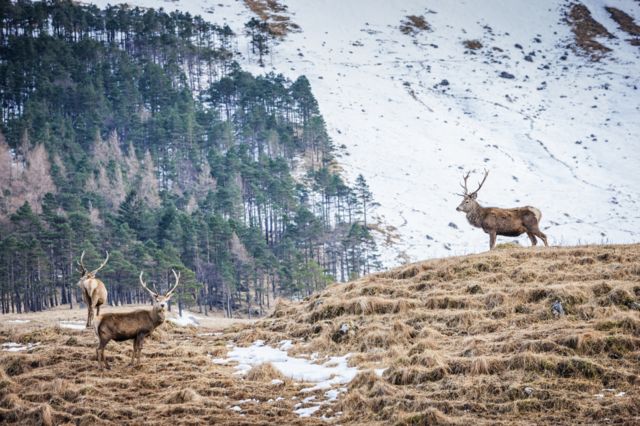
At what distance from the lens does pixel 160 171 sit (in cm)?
8638

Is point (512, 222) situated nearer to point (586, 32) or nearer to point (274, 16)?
point (586, 32)

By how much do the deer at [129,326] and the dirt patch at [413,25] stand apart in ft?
405

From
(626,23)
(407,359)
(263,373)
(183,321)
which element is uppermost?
(626,23)

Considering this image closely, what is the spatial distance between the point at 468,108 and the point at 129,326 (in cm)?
9444

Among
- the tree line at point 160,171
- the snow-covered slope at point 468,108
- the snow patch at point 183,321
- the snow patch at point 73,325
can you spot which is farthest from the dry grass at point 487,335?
the snow-covered slope at point 468,108

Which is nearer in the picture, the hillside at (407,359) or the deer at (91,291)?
the hillside at (407,359)

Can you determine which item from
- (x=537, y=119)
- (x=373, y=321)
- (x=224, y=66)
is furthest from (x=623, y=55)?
(x=373, y=321)

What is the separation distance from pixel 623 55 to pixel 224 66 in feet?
234

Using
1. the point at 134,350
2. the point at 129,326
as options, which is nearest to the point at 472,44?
the point at 129,326

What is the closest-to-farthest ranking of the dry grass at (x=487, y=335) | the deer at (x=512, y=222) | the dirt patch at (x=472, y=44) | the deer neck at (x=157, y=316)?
the dry grass at (x=487, y=335)
the deer neck at (x=157, y=316)
the deer at (x=512, y=222)
the dirt patch at (x=472, y=44)

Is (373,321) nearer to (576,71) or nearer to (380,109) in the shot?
(380,109)

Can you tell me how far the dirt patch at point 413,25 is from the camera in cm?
13188

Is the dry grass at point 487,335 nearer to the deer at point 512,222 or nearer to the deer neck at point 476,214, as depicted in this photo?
the deer at point 512,222

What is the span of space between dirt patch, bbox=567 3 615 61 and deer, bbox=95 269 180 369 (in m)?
117
